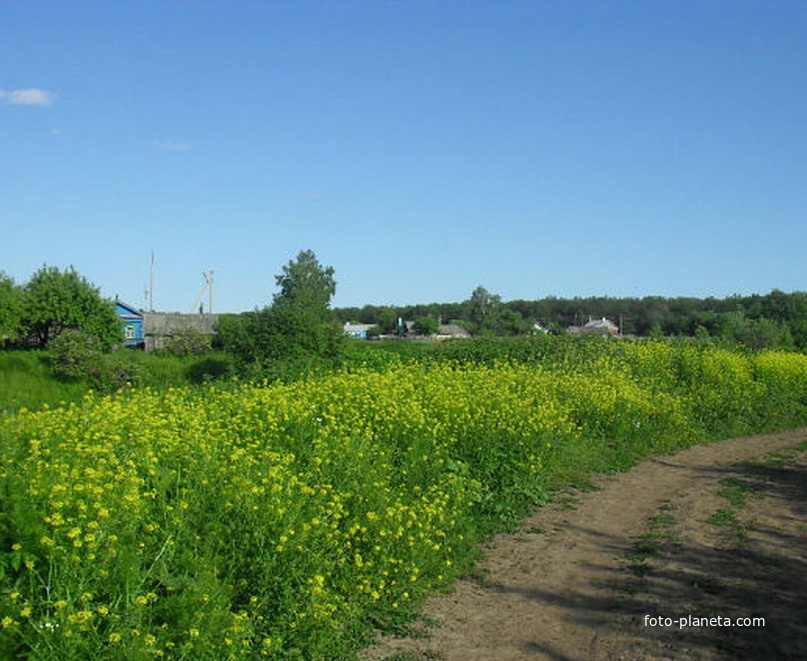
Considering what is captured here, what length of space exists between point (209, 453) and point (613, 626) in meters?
3.55

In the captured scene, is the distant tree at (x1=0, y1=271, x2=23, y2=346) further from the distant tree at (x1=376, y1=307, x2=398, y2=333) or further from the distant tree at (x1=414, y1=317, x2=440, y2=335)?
the distant tree at (x1=376, y1=307, x2=398, y2=333)

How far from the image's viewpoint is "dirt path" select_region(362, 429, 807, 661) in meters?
5.39

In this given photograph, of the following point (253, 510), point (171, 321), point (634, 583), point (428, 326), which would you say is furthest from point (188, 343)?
point (428, 326)

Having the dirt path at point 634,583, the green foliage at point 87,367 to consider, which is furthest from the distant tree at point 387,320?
the dirt path at point 634,583

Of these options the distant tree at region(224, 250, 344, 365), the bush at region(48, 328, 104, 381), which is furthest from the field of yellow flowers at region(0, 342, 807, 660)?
the bush at region(48, 328, 104, 381)

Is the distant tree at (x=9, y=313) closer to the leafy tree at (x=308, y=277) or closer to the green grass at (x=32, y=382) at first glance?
the green grass at (x=32, y=382)

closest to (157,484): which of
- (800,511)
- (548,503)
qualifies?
(548,503)

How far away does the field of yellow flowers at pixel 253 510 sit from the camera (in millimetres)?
4551

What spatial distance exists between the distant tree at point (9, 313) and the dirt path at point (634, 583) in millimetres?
31708

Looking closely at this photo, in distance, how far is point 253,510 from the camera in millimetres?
5633

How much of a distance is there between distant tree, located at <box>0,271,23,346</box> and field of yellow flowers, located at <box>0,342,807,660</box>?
2787 centimetres

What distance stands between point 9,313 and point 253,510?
33532 millimetres

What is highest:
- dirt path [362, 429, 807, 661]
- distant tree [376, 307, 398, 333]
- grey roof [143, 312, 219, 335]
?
distant tree [376, 307, 398, 333]

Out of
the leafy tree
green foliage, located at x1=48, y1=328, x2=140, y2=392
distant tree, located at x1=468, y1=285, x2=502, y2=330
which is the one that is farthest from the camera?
distant tree, located at x1=468, y1=285, x2=502, y2=330
